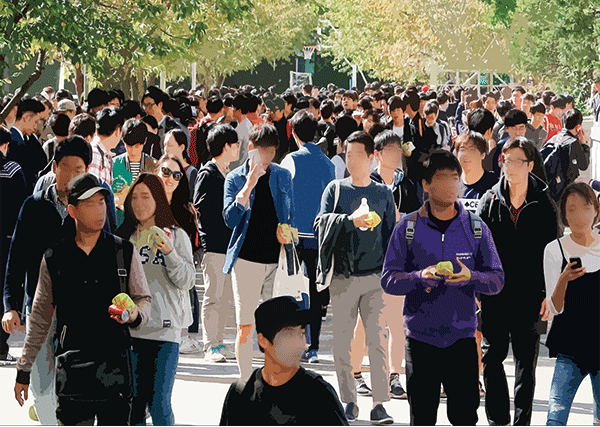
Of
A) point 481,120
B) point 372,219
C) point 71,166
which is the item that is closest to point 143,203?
point 71,166

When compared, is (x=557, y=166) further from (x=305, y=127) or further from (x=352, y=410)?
(x=352, y=410)

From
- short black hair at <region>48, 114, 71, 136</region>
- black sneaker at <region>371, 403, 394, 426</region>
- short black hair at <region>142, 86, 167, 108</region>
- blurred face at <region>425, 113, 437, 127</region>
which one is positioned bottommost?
black sneaker at <region>371, 403, 394, 426</region>

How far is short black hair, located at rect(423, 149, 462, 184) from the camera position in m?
5.40

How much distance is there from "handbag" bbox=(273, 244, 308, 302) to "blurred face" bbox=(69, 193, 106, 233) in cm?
276

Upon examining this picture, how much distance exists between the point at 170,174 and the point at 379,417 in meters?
2.99

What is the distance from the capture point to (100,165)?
8039mm

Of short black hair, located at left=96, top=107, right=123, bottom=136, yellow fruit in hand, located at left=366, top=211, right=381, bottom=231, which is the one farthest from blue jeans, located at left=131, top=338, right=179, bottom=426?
short black hair, located at left=96, top=107, right=123, bottom=136

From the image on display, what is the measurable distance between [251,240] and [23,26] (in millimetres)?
5821

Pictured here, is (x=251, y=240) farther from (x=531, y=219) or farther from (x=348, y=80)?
(x=348, y=80)

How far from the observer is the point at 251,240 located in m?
7.69

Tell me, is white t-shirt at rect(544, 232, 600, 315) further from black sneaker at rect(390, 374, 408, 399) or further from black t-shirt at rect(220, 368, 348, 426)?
black t-shirt at rect(220, 368, 348, 426)

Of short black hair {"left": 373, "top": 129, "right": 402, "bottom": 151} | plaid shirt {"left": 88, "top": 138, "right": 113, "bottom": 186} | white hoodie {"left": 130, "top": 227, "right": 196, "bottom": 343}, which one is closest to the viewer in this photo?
white hoodie {"left": 130, "top": 227, "right": 196, "bottom": 343}

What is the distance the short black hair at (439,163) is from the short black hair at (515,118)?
548 cm

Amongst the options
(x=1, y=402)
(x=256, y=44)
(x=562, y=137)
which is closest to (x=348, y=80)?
(x=256, y=44)
